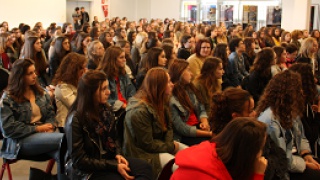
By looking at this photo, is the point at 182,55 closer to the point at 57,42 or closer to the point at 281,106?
the point at 57,42

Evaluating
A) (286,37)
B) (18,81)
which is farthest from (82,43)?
(286,37)

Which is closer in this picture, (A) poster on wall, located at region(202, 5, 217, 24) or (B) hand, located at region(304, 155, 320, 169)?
(B) hand, located at region(304, 155, 320, 169)

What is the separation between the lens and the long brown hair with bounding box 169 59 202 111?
3.97 meters

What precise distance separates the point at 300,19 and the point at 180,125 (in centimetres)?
1226

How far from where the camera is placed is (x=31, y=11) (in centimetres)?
1553

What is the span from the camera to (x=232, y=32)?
11.2 meters

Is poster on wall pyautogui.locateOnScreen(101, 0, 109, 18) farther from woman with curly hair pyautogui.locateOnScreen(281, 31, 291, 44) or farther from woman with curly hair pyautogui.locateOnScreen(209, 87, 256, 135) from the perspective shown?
woman with curly hair pyautogui.locateOnScreen(209, 87, 256, 135)

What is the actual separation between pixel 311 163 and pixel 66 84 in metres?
2.44

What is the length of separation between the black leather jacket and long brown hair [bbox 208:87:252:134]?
813 mm

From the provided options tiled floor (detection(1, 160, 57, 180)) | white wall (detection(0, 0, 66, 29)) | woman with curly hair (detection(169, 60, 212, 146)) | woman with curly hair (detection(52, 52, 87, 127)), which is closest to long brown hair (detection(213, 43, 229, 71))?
woman with curly hair (detection(169, 60, 212, 146))

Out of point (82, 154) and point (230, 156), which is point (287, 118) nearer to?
point (230, 156)

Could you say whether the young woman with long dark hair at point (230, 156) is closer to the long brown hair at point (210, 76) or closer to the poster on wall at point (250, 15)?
the long brown hair at point (210, 76)

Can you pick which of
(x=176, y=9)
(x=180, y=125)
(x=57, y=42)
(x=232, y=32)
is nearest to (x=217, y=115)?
(x=180, y=125)

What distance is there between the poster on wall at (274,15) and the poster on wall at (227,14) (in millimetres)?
1965
